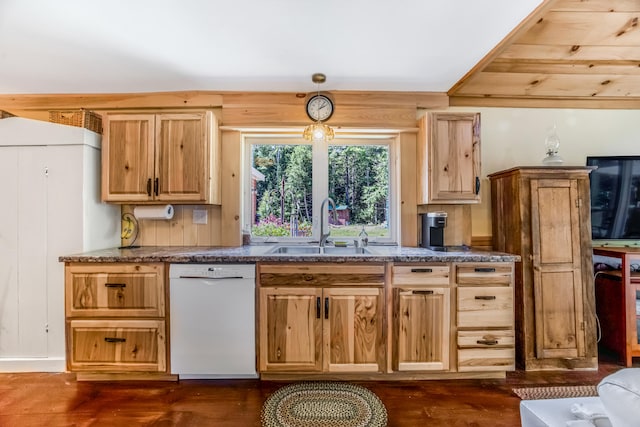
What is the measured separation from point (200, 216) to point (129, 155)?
0.74 metres

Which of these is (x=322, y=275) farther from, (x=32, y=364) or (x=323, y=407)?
(x=32, y=364)

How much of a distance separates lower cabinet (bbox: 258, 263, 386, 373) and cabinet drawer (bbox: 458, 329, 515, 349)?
0.59 meters

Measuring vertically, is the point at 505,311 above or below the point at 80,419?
above

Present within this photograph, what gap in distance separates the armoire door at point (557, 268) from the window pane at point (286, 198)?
185 cm

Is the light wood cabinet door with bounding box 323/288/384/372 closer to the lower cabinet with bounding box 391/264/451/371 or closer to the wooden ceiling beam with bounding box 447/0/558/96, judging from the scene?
the lower cabinet with bounding box 391/264/451/371

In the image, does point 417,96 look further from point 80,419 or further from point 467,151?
point 80,419

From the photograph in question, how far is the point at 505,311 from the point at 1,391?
137 inches

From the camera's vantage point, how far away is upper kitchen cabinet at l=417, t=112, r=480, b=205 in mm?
2496

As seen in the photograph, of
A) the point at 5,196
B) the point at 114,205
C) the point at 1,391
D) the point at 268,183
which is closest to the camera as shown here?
the point at 1,391

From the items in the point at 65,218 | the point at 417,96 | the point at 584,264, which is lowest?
the point at 584,264

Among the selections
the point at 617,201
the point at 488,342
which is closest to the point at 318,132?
the point at 488,342

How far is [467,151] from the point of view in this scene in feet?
8.21

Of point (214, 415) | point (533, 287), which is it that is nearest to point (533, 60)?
point (533, 287)

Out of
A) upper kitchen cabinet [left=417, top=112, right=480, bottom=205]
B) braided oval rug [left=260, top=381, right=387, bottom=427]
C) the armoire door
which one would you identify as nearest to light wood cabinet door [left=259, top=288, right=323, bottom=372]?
braided oval rug [left=260, top=381, right=387, bottom=427]
